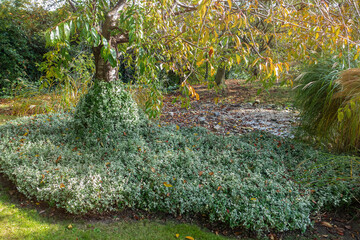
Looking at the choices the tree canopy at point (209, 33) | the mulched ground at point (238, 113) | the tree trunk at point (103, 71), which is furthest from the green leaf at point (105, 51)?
the mulched ground at point (238, 113)

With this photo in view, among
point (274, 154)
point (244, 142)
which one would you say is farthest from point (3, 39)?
point (274, 154)

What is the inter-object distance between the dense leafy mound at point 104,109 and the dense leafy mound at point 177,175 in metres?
0.17

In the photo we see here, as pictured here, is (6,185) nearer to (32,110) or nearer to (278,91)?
(32,110)

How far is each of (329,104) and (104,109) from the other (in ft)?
11.5

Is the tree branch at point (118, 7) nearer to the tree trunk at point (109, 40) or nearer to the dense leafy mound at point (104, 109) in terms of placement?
the tree trunk at point (109, 40)

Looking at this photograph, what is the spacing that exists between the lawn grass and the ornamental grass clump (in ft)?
8.17

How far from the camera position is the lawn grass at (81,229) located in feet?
7.76

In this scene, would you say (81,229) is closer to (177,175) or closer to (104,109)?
(177,175)

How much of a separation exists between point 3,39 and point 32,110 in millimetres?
3960

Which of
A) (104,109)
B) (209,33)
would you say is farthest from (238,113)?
(104,109)

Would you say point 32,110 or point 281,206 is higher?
point 32,110

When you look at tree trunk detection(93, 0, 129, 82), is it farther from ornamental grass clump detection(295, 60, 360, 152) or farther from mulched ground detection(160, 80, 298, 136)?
ornamental grass clump detection(295, 60, 360, 152)

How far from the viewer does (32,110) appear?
620 cm

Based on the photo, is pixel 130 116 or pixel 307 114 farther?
pixel 130 116
